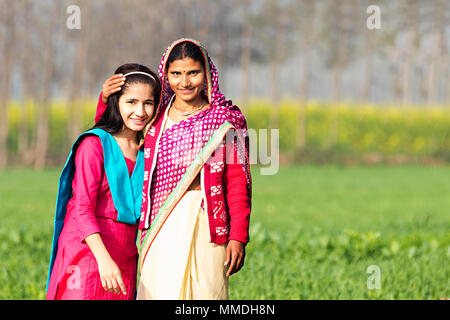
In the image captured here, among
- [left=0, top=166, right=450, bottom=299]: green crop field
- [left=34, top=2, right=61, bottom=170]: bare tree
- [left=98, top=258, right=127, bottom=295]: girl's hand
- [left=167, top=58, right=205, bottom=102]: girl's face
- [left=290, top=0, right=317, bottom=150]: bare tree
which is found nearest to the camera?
[left=98, top=258, right=127, bottom=295]: girl's hand

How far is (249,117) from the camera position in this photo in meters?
29.5

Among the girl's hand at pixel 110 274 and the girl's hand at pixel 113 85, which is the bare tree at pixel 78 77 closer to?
the girl's hand at pixel 113 85

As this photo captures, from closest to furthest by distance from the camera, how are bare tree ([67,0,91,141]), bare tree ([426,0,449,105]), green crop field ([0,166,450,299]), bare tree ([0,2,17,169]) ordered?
green crop field ([0,166,450,299]), bare tree ([0,2,17,169]), bare tree ([67,0,91,141]), bare tree ([426,0,449,105])

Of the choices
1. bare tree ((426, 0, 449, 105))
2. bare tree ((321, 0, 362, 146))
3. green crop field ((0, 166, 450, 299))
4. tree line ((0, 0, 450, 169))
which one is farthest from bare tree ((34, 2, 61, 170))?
bare tree ((426, 0, 449, 105))

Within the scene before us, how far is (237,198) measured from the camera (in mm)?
2287

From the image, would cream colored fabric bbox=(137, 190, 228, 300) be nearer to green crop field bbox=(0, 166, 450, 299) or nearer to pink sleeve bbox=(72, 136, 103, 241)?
pink sleeve bbox=(72, 136, 103, 241)

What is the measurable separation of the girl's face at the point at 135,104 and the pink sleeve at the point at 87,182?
0.14m

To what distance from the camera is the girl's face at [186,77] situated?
232 cm

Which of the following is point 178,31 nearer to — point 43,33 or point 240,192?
point 43,33

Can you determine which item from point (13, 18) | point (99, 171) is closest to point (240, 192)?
point (99, 171)

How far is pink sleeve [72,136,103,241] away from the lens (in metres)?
2.22

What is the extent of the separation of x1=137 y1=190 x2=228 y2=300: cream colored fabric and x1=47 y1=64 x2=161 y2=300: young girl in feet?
0.40

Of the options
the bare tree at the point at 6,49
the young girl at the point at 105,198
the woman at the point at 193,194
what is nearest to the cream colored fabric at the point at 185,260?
the woman at the point at 193,194

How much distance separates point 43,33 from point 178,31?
5.84 m
